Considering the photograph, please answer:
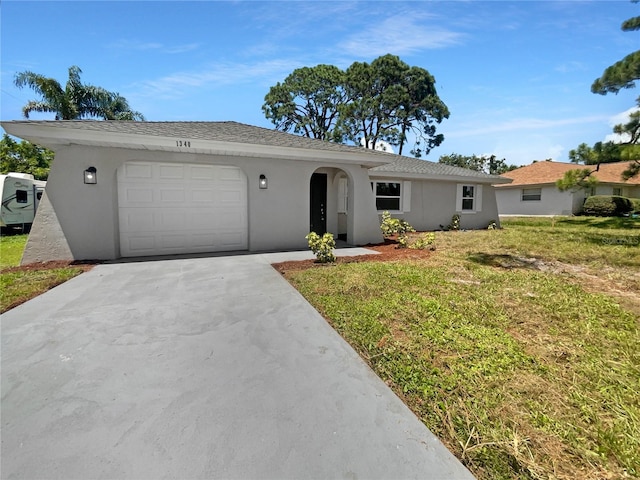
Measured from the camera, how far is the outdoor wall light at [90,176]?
266 inches

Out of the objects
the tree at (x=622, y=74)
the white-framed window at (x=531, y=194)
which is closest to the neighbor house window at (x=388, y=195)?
the tree at (x=622, y=74)

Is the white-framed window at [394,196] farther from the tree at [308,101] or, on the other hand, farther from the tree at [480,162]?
the tree at [480,162]

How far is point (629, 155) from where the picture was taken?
1063cm

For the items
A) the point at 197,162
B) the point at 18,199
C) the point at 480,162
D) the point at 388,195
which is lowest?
the point at 18,199

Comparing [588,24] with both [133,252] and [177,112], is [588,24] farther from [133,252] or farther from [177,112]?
[177,112]

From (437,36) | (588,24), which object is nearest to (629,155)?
(588,24)

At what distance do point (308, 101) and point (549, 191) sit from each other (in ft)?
72.8

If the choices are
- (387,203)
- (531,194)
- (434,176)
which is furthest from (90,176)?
(531,194)

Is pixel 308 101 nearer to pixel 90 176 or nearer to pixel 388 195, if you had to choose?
pixel 388 195

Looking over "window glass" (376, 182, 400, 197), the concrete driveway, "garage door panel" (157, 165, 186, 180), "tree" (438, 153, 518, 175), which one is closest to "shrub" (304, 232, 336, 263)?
the concrete driveway

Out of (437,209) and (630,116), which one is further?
(437,209)

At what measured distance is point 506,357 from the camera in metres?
2.78

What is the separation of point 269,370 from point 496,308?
3.23 m

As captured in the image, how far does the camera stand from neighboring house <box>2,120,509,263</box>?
21.7ft
